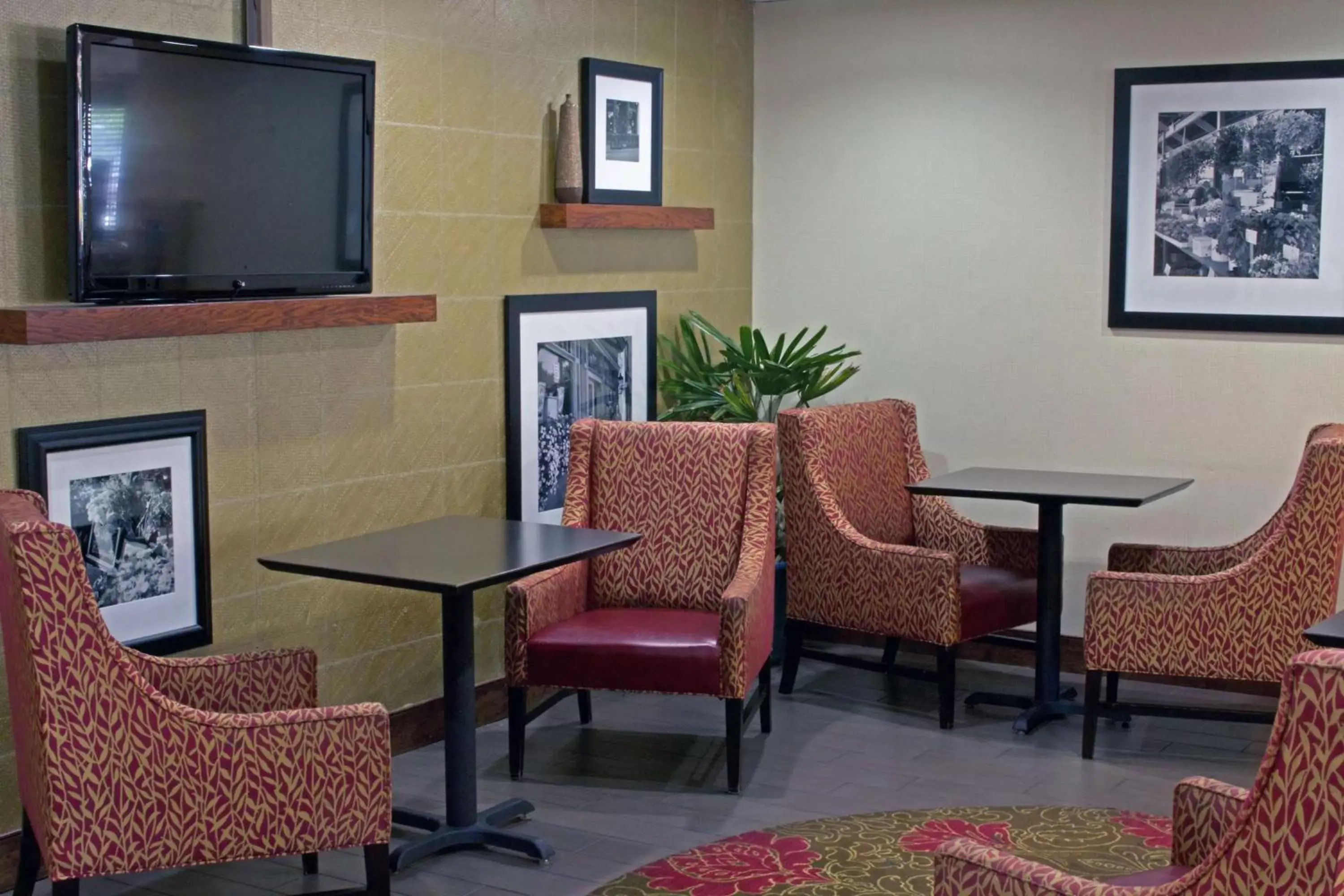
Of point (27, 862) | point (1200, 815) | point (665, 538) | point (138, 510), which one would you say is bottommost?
point (27, 862)

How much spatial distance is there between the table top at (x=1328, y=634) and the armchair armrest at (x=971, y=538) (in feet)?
6.84

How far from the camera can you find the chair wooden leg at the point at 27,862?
366 centimetres

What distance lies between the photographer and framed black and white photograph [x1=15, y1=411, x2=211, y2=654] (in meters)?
3.94

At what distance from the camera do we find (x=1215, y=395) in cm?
576

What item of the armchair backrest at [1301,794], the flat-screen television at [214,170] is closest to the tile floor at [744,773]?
the flat-screen television at [214,170]

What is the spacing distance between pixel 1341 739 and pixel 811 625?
4.45 m

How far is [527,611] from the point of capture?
15.5ft

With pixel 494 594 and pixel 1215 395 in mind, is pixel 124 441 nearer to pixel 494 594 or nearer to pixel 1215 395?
pixel 494 594

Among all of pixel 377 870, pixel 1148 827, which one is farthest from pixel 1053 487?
pixel 377 870

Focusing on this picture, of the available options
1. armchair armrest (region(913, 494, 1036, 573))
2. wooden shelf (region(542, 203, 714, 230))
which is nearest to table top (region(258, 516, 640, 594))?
wooden shelf (region(542, 203, 714, 230))

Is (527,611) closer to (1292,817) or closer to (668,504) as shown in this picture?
(668,504)

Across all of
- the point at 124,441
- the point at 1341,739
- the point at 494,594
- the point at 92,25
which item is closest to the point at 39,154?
the point at 92,25

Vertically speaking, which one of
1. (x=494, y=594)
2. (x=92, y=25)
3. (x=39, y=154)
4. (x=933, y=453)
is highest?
(x=92, y=25)

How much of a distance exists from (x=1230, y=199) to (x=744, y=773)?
8.82 feet
